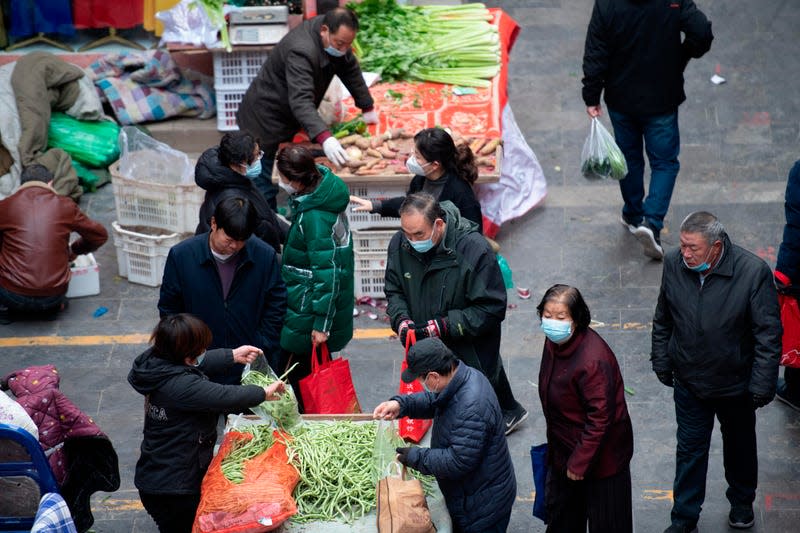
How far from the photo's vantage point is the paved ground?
716 centimetres

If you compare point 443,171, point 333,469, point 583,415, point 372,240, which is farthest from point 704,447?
point 372,240

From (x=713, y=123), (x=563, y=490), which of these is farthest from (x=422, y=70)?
(x=563, y=490)

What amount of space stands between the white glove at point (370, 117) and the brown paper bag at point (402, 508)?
190 inches

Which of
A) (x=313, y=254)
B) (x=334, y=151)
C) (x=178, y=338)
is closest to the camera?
(x=178, y=338)

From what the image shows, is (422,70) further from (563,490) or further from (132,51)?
(563,490)

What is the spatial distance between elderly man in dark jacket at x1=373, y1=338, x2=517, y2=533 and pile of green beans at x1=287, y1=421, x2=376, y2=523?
291mm

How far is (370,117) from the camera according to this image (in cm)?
977

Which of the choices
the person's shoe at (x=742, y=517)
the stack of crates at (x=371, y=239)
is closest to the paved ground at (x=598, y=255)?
the person's shoe at (x=742, y=517)

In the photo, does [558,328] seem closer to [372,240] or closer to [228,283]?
[228,283]

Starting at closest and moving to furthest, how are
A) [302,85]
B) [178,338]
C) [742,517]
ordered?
1. [178,338]
2. [742,517]
3. [302,85]

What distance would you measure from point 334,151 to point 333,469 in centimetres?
350

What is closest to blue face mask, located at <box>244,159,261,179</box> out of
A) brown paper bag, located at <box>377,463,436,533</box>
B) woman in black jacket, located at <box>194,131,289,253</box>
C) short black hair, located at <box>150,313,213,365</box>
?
woman in black jacket, located at <box>194,131,289,253</box>

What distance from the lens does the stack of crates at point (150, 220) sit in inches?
361

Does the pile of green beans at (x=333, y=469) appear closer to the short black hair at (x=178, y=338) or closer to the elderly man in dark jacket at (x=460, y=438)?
the elderly man in dark jacket at (x=460, y=438)
